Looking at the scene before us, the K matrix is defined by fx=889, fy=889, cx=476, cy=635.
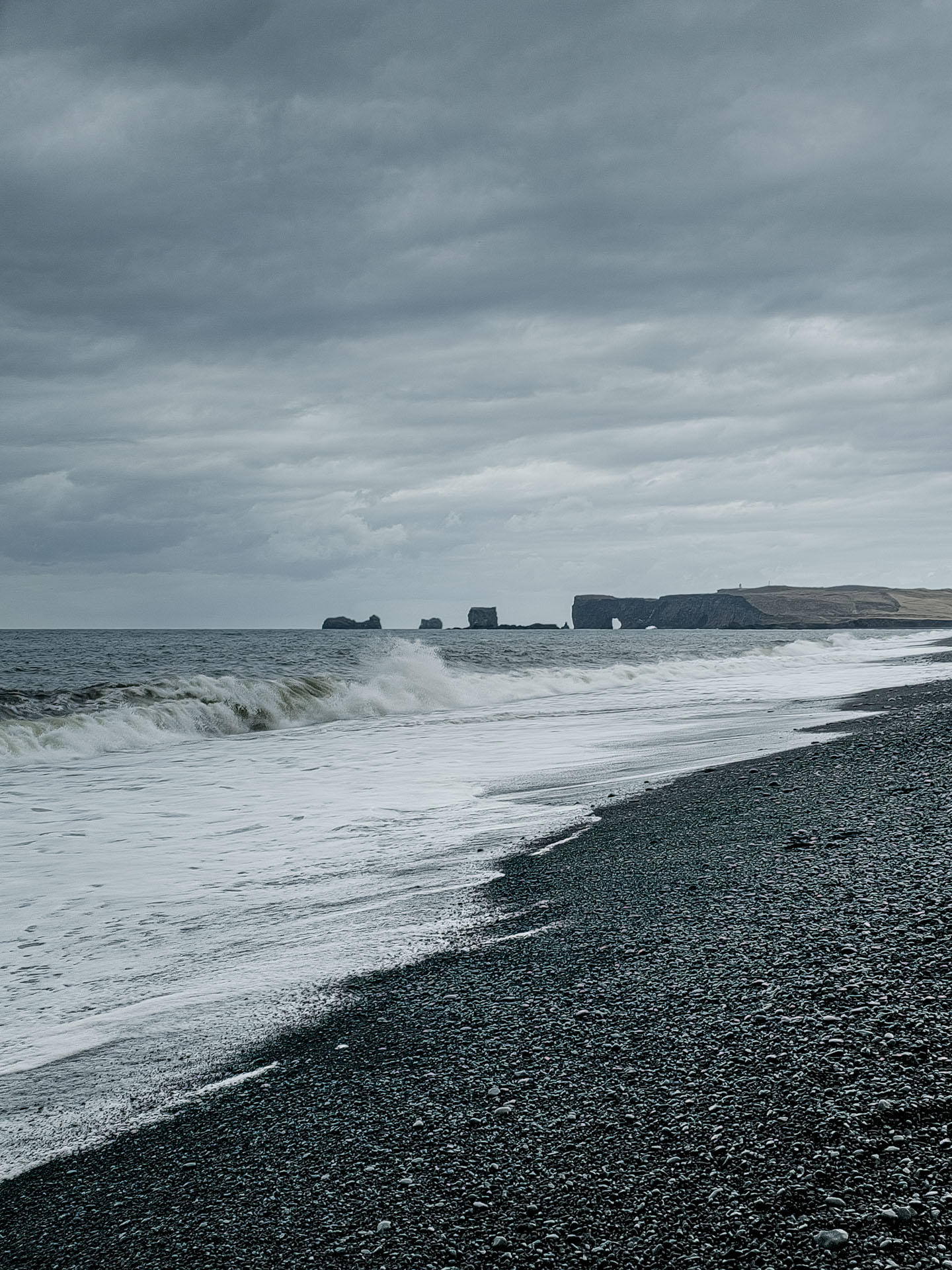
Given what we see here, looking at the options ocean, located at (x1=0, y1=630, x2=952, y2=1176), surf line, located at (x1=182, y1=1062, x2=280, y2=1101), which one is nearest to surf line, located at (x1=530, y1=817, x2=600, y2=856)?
ocean, located at (x1=0, y1=630, x2=952, y2=1176)

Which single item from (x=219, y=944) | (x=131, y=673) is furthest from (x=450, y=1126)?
(x=131, y=673)

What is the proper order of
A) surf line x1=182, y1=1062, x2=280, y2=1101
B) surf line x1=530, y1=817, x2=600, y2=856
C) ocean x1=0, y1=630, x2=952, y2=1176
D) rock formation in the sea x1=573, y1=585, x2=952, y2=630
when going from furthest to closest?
rock formation in the sea x1=573, y1=585, x2=952, y2=630 → surf line x1=530, y1=817, x2=600, y2=856 → ocean x1=0, y1=630, x2=952, y2=1176 → surf line x1=182, y1=1062, x2=280, y2=1101

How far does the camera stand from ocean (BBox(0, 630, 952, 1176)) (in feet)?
11.7

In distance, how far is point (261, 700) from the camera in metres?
20.3

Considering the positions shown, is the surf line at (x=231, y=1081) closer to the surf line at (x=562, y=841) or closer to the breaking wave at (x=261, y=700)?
the surf line at (x=562, y=841)

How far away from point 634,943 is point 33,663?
4244 cm

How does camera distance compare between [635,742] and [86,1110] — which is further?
[635,742]

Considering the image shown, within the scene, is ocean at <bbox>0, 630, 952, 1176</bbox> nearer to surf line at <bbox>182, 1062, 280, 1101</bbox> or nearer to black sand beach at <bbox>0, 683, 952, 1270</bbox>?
surf line at <bbox>182, 1062, 280, 1101</bbox>

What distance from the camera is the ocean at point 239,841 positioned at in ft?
11.7

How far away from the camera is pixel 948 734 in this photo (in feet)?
28.8

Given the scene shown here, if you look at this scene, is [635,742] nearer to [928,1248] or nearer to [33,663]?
[928,1248]

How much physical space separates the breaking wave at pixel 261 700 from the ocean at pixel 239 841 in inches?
3.8

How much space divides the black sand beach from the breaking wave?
12745 millimetres

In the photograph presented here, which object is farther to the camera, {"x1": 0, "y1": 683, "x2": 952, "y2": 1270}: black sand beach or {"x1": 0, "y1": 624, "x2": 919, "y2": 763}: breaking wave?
{"x1": 0, "y1": 624, "x2": 919, "y2": 763}: breaking wave
